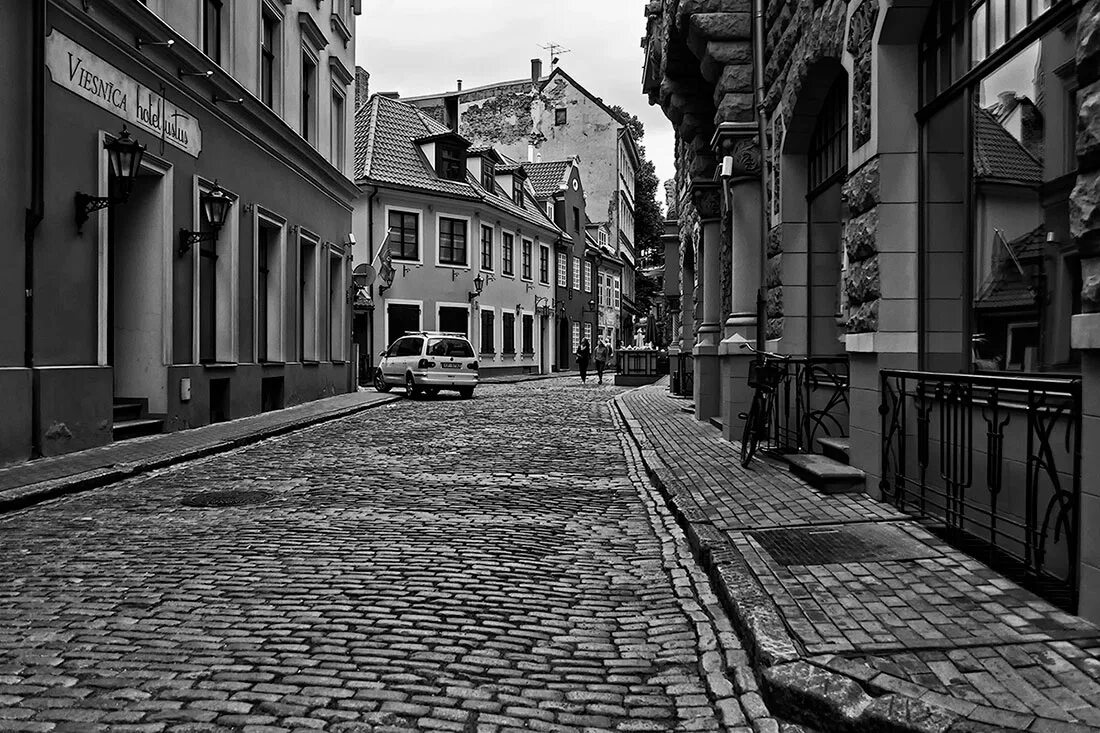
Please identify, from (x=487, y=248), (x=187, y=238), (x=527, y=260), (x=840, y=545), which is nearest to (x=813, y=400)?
(x=840, y=545)

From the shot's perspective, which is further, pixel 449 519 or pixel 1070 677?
pixel 449 519

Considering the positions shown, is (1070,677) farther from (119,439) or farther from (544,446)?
(119,439)

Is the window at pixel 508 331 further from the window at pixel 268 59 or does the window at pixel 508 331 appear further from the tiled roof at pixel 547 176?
the window at pixel 268 59

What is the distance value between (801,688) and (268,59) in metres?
18.1

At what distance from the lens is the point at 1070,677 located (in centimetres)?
355

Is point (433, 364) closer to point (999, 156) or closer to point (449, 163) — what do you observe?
point (449, 163)

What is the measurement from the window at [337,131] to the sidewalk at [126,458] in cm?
909

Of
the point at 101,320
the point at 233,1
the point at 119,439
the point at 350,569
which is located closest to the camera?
the point at 350,569

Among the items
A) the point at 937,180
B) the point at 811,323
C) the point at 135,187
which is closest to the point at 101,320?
the point at 135,187

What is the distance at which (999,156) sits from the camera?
5.94 meters

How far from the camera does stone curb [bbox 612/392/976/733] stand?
10.6ft

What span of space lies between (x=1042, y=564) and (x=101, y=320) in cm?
1070

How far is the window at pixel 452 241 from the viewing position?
38.0 m

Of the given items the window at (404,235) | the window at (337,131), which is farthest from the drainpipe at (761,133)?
the window at (404,235)
